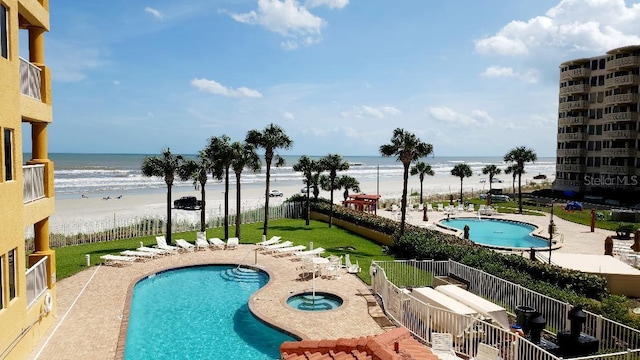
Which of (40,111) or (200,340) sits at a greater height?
(40,111)

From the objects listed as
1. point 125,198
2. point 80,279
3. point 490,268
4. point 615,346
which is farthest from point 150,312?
point 125,198

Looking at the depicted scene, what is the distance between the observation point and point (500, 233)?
3469 centimetres

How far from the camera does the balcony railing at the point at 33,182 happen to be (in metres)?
11.8

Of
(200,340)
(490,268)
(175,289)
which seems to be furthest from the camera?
(175,289)

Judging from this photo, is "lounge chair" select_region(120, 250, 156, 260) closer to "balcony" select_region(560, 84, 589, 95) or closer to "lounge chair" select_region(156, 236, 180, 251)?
"lounge chair" select_region(156, 236, 180, 251)

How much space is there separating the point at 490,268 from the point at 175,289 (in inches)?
521

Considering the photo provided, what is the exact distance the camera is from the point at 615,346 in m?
11.5

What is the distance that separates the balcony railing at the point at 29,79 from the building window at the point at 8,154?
215cm

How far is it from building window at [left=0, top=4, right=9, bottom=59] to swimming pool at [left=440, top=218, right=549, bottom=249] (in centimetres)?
2729

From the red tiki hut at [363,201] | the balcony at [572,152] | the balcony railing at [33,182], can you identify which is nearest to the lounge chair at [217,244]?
the balcony railing at [33,182]

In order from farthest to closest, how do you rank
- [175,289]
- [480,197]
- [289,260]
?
[480,197] < [289,260] < [175,289]

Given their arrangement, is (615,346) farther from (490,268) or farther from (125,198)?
A: (125,198)

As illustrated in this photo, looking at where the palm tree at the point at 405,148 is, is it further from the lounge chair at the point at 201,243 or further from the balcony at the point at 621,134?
the balcony at the point at 621,134

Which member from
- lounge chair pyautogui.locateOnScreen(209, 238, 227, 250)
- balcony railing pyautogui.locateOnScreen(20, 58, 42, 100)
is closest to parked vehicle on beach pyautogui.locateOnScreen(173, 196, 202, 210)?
lounge chair pyautogui.locateOnScreen(209, 238, 227, 250)
